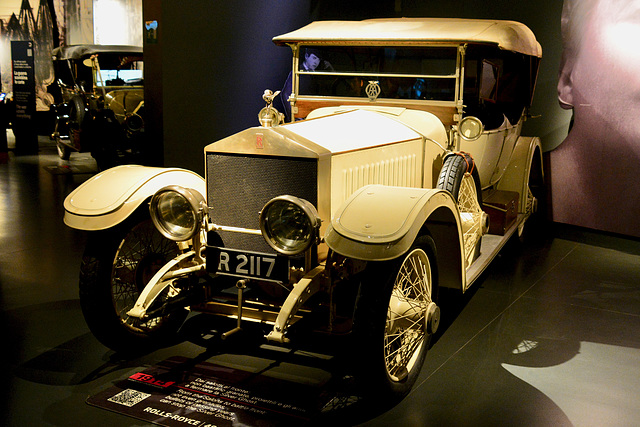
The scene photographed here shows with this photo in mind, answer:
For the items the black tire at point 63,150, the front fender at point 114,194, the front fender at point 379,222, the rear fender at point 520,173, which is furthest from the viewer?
the black tire at point 63,150

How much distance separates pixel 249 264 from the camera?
2729 millimetres

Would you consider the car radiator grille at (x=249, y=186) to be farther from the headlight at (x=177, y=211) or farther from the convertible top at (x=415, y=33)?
the convertible top at (x=415, y=33)

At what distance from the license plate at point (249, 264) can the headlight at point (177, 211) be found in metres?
0.14

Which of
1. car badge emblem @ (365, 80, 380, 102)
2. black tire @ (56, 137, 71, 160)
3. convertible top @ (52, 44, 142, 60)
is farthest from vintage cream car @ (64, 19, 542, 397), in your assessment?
black tire @ (56, 137, 71, 160)

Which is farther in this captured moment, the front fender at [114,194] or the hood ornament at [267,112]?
the hood ornament at [267,112]

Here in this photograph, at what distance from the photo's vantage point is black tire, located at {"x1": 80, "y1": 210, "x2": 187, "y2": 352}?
9.49 feet

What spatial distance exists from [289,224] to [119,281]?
0.99 m

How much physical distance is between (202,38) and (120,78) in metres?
5.36

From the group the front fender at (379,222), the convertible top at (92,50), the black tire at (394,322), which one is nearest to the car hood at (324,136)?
the front fender at (379,222)

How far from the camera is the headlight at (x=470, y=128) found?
12.5 feet

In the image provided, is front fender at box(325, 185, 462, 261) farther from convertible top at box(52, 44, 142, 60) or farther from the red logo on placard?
convertible top at box(52, 44, 142, 60)

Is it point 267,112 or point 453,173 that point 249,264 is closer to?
point 267,112

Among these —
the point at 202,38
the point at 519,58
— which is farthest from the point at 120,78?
the point at 519,58

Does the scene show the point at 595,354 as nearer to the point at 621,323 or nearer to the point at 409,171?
the point at 621,323
